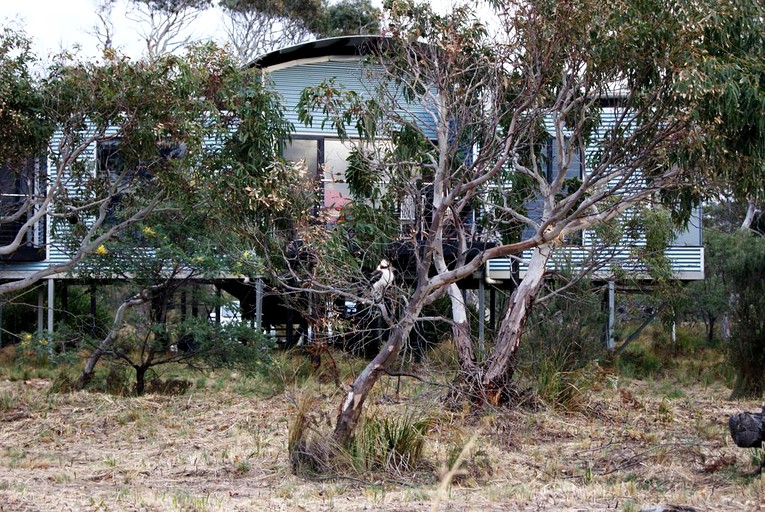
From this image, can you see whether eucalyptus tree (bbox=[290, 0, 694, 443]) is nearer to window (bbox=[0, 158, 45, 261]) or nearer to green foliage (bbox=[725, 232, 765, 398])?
green foliage (bbox=[725, 232, 765, 398])

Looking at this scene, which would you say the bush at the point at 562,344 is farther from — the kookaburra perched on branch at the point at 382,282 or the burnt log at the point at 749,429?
the burnt log at the point at 749,429

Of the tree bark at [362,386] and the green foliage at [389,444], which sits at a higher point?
the tree bark at [362,386]

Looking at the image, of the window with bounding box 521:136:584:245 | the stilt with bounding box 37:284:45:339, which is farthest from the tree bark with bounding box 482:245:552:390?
the stilt with bounding box 37:284:45:339

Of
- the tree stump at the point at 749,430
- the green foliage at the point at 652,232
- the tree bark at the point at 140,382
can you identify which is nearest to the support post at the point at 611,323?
the green foliage at the point at 652,232

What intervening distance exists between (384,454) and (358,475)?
31cm

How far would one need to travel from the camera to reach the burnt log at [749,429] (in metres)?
7.41

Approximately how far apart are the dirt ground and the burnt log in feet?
0.89

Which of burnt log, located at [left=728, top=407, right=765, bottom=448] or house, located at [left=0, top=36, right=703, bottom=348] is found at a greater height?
house, located at [left=0, top=36, right=703, bottom=348]

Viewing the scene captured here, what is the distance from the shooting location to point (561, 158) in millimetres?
11117

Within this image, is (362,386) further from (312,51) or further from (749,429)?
(312,51)

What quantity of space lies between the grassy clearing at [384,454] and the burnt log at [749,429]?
31cm

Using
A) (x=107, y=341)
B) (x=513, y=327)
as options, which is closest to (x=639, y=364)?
(x=513, y=327)

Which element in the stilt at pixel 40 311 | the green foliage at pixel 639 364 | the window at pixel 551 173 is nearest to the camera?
the window at pixel 551 173

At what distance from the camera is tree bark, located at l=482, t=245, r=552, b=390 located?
1151cm
